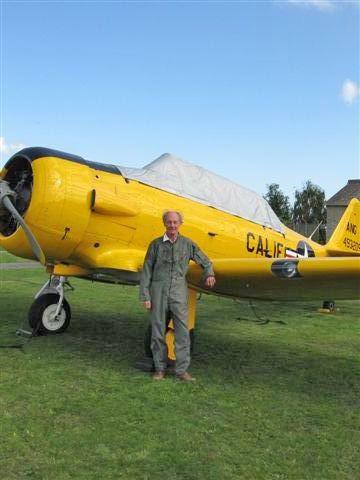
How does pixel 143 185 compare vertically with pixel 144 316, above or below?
above

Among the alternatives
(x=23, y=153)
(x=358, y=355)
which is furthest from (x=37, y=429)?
(x=358, y=355)

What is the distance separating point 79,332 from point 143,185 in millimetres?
2187

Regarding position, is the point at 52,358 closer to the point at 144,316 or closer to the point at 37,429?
the point at 37,429

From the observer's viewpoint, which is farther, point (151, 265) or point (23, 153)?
point (23, 153)

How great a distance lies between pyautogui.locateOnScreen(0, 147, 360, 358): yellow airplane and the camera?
4.83 meters

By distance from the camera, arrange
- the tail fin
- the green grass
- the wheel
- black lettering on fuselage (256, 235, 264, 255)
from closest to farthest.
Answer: the green grass
the wheel
black lettering on fuselage (256, 235, 264, 255)
the tail fin

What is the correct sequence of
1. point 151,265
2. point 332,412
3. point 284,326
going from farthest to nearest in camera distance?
1. point 284,326
2. point 151,265
3. point 332,412

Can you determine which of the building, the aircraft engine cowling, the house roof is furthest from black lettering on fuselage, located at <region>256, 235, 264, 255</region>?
the house roof

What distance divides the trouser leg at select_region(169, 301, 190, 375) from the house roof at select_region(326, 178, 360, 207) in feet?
187

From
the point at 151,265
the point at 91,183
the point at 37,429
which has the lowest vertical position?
the point at 37,429

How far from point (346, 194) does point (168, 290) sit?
60.2 metres

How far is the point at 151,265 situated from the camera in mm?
4637

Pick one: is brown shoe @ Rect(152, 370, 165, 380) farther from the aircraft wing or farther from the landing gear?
the landing gear

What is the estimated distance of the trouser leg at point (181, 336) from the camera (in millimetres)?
4562
